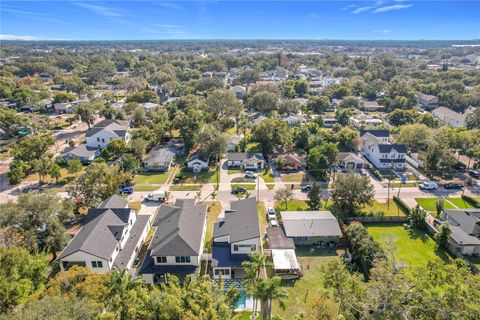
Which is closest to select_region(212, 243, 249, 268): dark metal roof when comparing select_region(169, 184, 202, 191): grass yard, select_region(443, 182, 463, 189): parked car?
select_region(169, 184, 202, 191): grass yard

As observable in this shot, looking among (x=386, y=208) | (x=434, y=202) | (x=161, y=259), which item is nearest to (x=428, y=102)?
(x=434, y=202)

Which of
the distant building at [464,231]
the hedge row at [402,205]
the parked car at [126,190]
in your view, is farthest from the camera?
the parked car at [126,190]

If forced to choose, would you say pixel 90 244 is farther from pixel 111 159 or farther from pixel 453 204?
pixel 453 204

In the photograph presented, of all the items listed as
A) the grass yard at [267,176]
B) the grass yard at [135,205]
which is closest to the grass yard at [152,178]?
the grass yard at [135,205]

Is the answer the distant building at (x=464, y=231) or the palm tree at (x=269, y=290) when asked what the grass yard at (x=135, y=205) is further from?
the distant building at (x=464, y=231)

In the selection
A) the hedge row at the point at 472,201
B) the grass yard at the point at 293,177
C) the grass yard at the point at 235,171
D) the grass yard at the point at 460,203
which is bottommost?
the grass yard at the point at 460,203

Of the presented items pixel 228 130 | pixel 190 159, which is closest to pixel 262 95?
pixel 228 130
